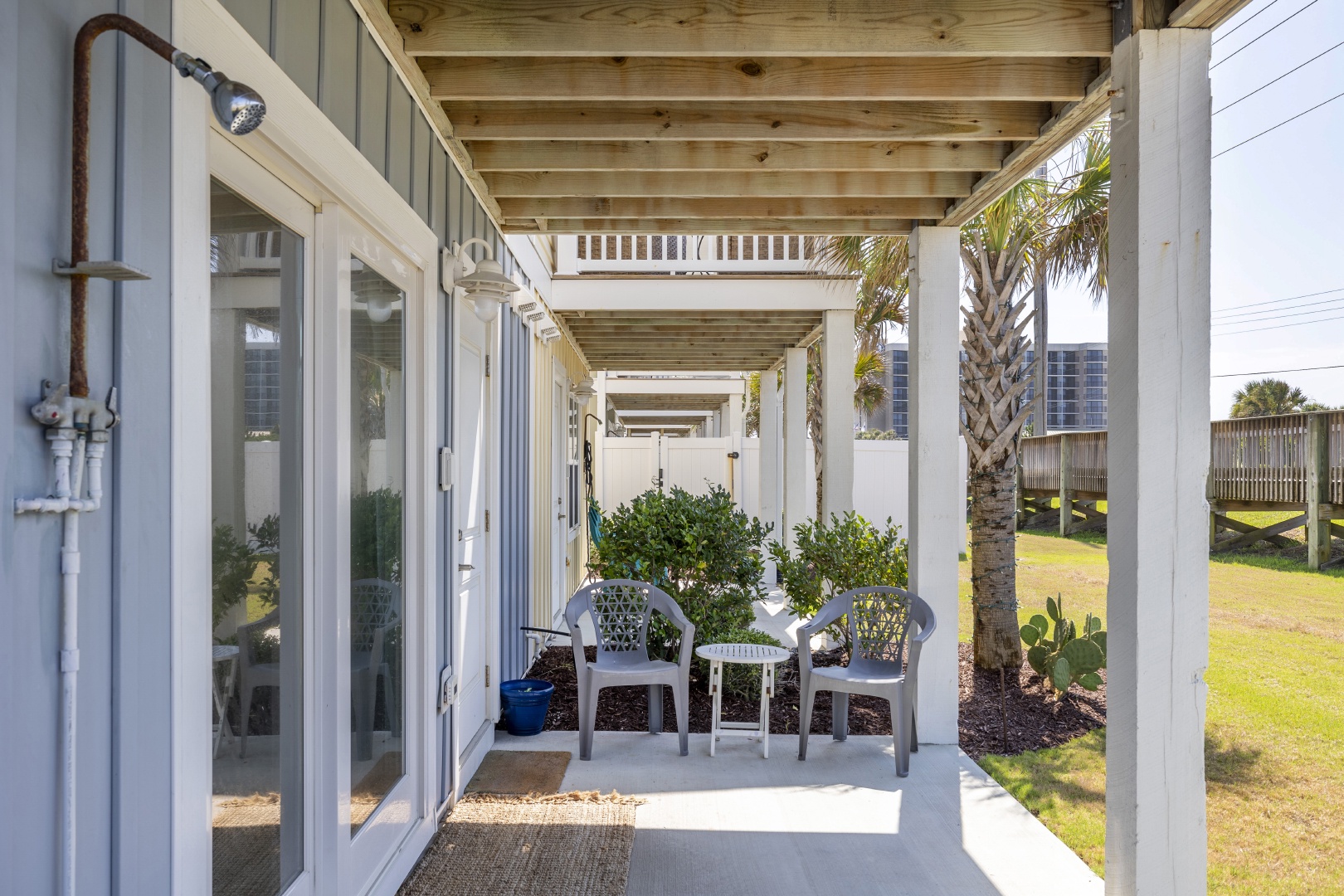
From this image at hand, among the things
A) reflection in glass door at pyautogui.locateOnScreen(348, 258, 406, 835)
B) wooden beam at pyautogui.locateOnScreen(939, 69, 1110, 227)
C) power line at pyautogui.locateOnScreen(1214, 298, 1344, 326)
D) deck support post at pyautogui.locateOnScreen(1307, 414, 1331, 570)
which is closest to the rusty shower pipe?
reflection in glass door at pyautogui.locateOnScreen(348, 258, 406, 835)

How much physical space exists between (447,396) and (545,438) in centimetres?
335

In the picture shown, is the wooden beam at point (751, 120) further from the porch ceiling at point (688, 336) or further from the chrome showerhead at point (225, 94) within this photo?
the porch ceiling at point (688, 336)

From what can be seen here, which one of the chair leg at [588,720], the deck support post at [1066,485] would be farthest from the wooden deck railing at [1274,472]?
the chair leg at [588,720]

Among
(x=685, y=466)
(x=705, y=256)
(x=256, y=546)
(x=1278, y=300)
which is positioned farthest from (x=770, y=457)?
(x=1278, y=300)

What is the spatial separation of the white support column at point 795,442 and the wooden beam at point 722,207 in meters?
4.58

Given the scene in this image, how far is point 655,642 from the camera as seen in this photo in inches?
231

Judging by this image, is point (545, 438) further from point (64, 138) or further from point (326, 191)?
point (64, 138)

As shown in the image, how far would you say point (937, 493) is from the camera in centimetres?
457

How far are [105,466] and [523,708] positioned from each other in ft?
11.9

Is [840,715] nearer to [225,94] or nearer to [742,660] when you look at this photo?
[742,660]

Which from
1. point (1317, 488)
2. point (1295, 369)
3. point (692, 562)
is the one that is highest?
point (1295, 369)

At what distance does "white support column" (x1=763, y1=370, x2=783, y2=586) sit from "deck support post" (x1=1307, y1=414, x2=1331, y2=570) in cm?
606

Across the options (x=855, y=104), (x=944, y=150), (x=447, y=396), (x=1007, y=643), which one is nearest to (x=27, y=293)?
(x=447, y=396)

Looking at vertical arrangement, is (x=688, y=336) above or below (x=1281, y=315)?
below
